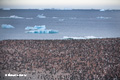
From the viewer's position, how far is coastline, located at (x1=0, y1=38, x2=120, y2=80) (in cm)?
690

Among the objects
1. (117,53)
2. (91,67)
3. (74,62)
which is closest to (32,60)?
(74,62)

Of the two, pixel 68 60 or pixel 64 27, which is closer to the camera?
pixel 68 60

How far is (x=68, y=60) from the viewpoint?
8430 millimetres

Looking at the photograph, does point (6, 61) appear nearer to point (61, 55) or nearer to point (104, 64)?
point (61, 55)

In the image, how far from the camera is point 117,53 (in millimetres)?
9156

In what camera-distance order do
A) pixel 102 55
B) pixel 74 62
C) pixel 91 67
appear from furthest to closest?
pixel 102 55, pixel 74 62, pixel 91 67

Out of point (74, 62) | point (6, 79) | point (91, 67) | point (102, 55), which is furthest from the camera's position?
point (102, 55)

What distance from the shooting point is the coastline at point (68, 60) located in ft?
22.6

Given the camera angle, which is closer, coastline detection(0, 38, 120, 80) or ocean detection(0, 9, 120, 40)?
coastline detection(0, 38, 120, 80)

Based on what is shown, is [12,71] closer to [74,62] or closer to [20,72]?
[20,72]

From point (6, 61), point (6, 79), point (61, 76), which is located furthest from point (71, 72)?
point (6, 61)

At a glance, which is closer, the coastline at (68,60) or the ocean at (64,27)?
the coastline at (68,60)

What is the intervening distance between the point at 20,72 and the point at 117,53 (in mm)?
4336

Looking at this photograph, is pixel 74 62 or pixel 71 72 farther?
pixel 74 62
